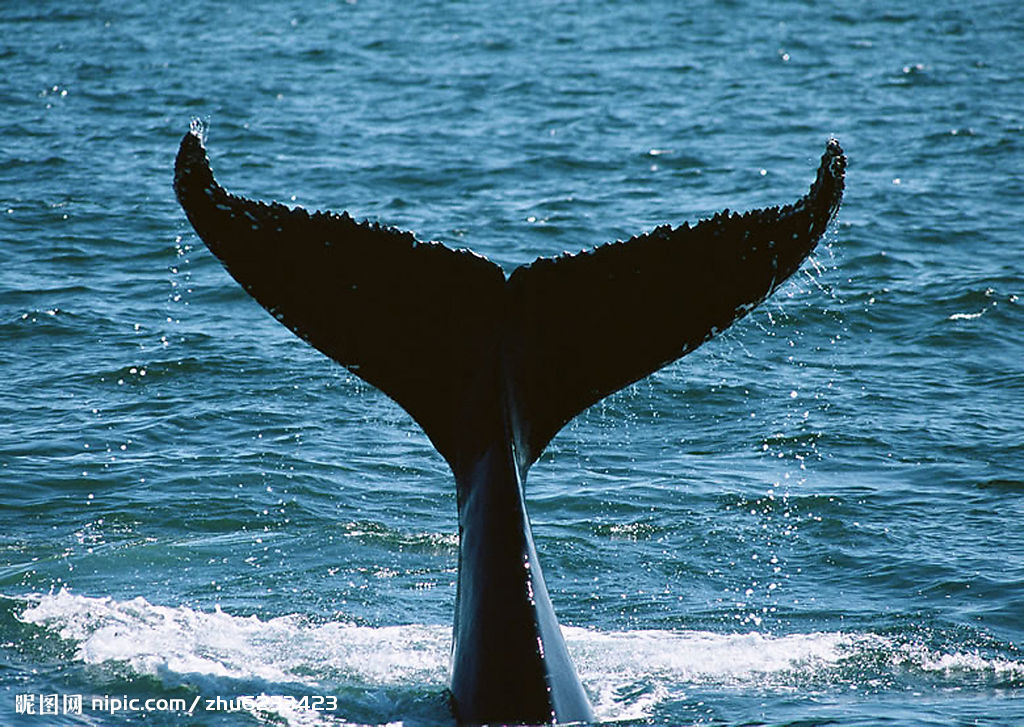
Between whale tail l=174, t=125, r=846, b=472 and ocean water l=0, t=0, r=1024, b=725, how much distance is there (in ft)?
3.99

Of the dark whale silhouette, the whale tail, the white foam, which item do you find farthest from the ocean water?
the whale tail

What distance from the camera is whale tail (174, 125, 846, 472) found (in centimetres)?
561

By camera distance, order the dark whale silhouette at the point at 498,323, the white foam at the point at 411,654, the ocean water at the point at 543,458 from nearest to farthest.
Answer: the dark whale silhouette at the point at 498,323
the white foam at the point at 411,654
the ocean water at the point at 543,458

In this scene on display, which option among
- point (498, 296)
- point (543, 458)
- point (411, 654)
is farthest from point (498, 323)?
point (543, 458)

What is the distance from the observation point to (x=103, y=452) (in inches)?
382

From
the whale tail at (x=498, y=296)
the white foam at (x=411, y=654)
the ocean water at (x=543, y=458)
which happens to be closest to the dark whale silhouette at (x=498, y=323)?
the whale tail at (x=498, y=296)

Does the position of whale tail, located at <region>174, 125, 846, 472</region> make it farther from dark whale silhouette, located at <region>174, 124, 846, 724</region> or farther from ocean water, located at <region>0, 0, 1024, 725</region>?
ocean water, located at <region>0, 0, 1024, 725</region>

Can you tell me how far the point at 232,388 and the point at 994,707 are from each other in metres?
5.95

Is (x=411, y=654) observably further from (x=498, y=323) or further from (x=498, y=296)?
(x=498, y=296)

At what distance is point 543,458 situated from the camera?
9.99m

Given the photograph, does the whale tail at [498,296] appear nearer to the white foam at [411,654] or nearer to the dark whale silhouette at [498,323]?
the dark whale silhouette at [498,323]

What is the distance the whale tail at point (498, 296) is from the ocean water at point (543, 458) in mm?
1217

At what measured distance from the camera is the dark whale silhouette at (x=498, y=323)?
5520 mm

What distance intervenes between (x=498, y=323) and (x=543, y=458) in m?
4.22
